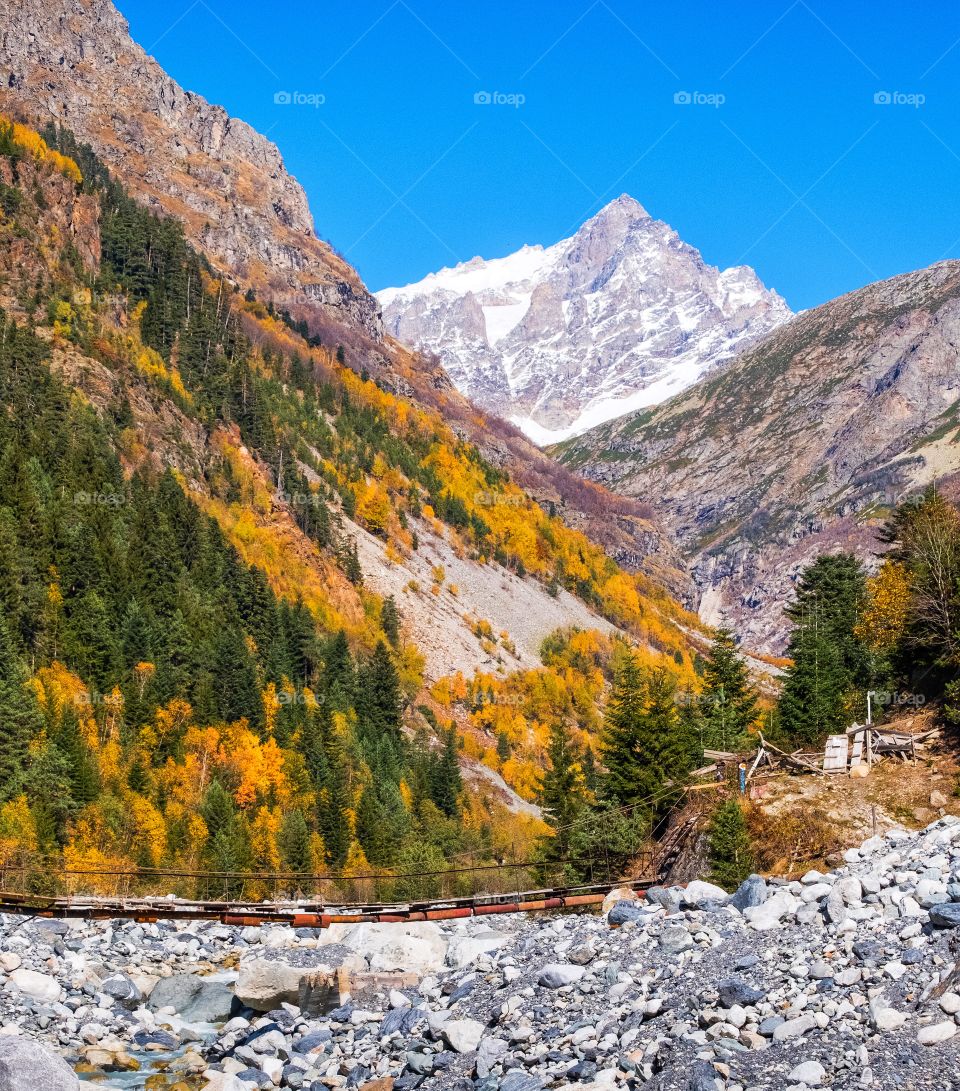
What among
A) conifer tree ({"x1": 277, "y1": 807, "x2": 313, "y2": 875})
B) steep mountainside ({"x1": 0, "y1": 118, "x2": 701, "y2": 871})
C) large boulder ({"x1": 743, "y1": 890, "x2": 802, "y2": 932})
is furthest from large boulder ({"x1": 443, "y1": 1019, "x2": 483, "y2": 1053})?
conifer tree ({"x1": 277, "y1": 807, "x2": 313, "y2": 875})

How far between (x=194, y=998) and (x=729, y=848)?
671 inches

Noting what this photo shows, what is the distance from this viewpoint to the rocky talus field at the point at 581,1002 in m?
18.2

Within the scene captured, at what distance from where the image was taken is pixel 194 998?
3222cm

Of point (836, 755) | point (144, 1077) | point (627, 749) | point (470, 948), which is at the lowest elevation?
point (144, 1077)

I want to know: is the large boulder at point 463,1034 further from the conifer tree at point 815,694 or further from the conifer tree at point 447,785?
the conifer tree at point 447,785

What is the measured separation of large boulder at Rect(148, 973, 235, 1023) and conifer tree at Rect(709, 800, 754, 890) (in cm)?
1521

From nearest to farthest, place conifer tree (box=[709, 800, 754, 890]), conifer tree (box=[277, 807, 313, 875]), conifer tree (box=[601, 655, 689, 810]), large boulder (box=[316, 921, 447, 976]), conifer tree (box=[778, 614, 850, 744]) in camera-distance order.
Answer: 1. large boulder (box=[316, 921, 447, 976])
2. conifer tree (box=[709, 800, 754, 890])
3. conifer tree (box=[601, 655, 689, 810])
4. conifer tree (box=[778, 614, 850, 744])
5. conifer tree (box=[277, 807, 313, 875])

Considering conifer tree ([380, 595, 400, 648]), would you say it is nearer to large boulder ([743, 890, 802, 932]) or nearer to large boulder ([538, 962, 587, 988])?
large boulder ([538, 962, 587, 988])

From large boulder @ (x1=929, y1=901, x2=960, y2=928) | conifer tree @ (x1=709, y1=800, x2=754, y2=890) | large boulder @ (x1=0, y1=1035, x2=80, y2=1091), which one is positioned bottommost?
large boulder @ (x1=0, y1=1035, x2=80, y2=1091)

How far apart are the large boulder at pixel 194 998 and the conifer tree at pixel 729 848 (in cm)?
1521

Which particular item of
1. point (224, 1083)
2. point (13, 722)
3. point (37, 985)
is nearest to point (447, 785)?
point (13, 722)

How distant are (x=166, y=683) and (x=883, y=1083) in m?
85.1

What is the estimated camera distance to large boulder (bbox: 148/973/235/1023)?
31312 mm

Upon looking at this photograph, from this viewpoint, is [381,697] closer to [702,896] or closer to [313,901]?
[313,901]
